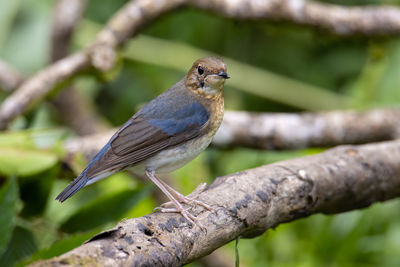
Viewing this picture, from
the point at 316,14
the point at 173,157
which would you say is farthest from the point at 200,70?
the point at 316,14

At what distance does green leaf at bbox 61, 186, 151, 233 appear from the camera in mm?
3117

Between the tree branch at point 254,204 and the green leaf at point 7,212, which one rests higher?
the green leaf at point 7,212

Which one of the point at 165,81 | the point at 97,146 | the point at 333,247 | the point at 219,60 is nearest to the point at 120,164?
the point at 219,60

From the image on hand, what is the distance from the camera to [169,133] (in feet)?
10.7

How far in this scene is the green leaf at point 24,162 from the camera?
327 cm

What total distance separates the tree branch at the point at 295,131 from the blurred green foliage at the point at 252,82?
234 millimetres

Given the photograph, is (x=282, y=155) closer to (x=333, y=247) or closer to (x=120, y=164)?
(x=333, y=247)

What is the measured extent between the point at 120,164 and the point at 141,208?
158 centimetres

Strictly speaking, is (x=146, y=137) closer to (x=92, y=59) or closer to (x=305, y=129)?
(x=92, y=59)

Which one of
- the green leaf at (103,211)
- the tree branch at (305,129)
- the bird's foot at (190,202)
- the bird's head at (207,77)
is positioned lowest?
the tree branch at (305,129)


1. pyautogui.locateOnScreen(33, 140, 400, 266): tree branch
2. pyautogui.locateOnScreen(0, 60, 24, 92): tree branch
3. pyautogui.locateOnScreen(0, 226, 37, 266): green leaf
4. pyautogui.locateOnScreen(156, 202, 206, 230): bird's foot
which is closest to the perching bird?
pyautogui.locateOnScreen(156, 202, 206, 230): bird's foot

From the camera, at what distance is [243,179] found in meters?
2.85

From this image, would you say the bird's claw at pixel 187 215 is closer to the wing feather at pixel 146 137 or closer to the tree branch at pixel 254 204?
the tree branch at pixel 254 204

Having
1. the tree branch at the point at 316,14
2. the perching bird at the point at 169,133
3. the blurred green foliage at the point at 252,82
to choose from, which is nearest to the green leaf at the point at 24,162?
the perching bird at the point at 169,133
